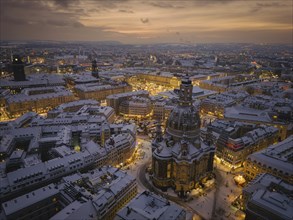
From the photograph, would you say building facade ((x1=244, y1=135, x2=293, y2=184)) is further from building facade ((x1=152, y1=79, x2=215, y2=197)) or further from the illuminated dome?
the illuminated dome

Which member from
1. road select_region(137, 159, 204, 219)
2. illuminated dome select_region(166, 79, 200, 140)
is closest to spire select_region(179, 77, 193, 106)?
illuminated dome select_region(166, 79, 200, 140)

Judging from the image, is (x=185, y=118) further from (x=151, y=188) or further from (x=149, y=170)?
(x=151, y=188)

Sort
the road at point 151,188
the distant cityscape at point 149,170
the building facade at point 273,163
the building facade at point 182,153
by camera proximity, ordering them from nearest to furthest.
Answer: the distant cityscape at point 149,170
the road at point 151,188
the building facade at point 182,153
the building facade at point 273,163

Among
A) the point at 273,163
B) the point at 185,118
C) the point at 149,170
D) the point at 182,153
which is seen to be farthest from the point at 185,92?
the point at 273,163

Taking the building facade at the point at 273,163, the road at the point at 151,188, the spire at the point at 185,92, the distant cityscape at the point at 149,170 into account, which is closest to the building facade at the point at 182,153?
the spire at the point at 185,92

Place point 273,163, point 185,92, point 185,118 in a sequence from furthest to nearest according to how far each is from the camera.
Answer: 1. point 185,92
2. point 185,118
3. point 273,163

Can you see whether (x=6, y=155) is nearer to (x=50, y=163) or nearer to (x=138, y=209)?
(x=50, y=163)

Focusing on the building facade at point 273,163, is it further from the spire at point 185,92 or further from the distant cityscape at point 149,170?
the spire at point 185,92

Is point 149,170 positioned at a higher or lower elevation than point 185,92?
lower
